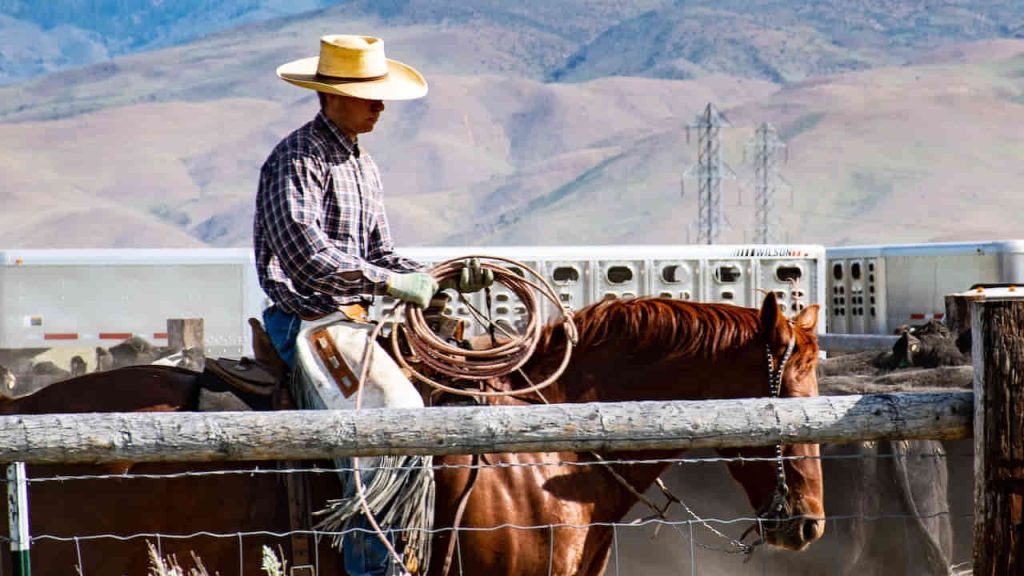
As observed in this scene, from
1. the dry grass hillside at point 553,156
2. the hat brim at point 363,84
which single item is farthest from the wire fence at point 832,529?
the dry grass hillside at point 553,156

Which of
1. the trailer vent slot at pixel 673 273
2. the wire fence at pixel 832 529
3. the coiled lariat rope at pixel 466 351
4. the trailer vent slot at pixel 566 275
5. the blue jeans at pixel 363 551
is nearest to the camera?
the blue jeans at pixel 363 551

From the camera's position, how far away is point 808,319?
200 inches

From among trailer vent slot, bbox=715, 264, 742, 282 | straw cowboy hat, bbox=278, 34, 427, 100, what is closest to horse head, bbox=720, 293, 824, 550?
straw cowboy hat, bbox=278, 34, 427, 100

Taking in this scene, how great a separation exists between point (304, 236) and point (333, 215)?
23 centimetres

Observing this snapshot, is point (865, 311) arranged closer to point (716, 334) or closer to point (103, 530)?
point (716, 334)

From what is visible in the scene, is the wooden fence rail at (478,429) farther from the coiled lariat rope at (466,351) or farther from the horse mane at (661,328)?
the horse mane at (661,328)

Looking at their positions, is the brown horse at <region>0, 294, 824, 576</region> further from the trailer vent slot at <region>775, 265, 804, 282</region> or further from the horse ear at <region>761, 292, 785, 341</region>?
the trailer vent slot at <region>775, 265, 804, 282</region>

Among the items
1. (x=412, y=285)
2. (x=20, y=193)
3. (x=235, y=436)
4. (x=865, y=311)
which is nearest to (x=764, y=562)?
(x=412, y=285)

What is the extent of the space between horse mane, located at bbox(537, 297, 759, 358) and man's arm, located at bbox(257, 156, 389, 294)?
2.75 ft

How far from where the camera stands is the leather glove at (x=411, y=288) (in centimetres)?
454

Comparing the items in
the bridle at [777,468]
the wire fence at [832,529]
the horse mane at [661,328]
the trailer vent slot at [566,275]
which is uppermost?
the trailer vent slot at [566,275]

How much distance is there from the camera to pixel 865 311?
1727cm

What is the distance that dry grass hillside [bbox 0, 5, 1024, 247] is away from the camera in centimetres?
11375

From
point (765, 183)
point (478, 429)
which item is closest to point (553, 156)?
point (765, 183)
